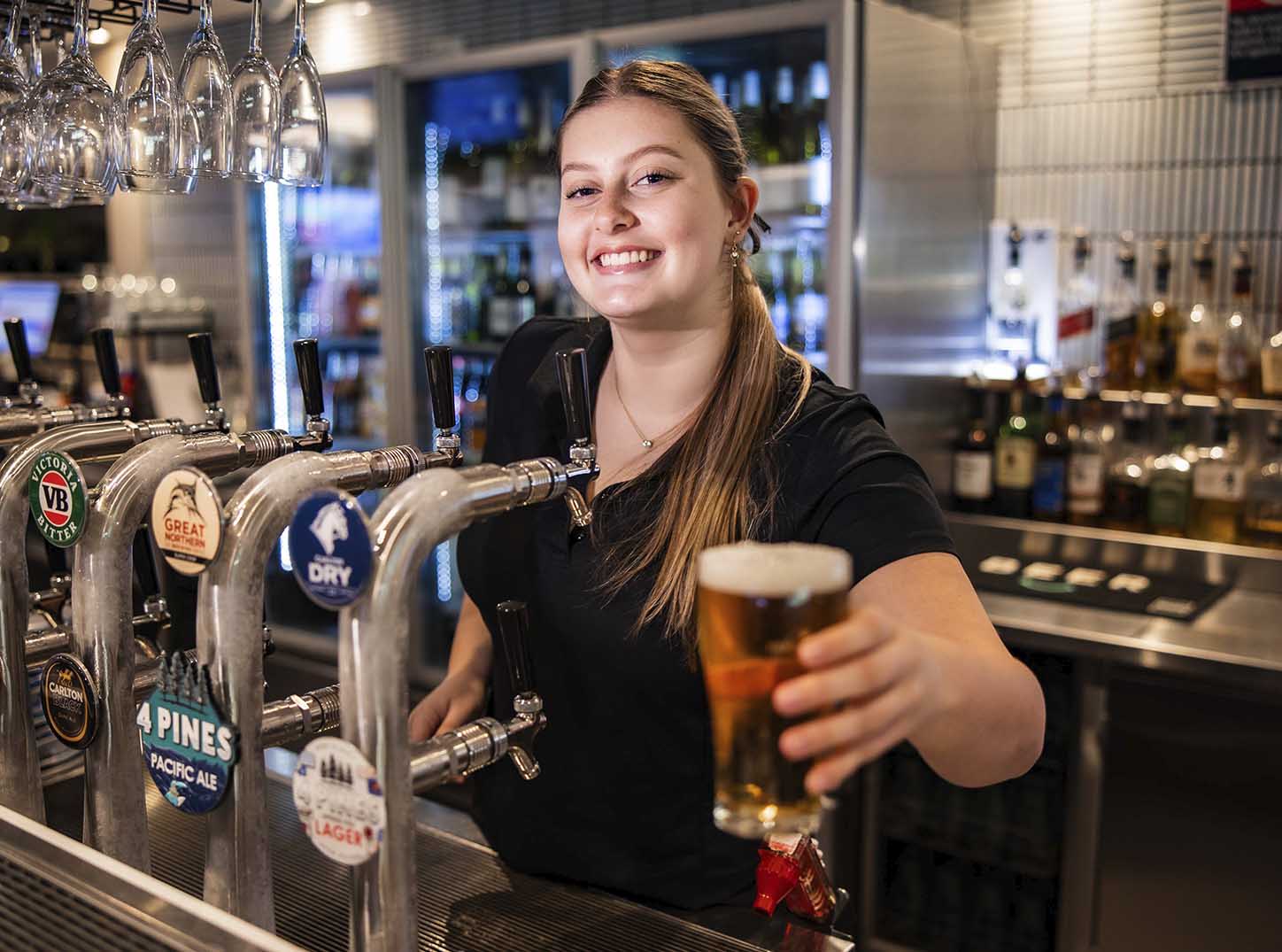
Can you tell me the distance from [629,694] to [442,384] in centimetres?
46

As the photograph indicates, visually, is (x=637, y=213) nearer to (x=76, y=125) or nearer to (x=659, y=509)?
(x=659, y=509)

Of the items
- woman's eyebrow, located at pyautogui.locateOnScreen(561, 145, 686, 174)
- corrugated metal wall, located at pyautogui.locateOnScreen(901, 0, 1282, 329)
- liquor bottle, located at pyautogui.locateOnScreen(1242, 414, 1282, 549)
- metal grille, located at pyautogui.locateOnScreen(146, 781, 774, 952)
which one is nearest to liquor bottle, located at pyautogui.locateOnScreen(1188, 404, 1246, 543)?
liquor bottle, located at pyautogui.locateOnScreen(1242, 414, 1282, 549)

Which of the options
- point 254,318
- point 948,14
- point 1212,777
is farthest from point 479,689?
point 254,318

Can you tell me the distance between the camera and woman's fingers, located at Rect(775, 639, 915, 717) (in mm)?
640

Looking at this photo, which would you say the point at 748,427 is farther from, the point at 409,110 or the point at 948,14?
the point at 409,110

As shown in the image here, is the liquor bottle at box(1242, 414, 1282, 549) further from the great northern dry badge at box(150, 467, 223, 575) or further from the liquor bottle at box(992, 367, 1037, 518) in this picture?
the great northern dry badge at box(150, 467, 223, 575)

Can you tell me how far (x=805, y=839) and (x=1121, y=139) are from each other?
256cm

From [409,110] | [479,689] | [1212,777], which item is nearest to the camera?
[479,689]

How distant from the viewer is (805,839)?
110cm

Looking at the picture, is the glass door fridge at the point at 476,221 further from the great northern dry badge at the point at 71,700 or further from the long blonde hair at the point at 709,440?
the great northern dry badge at the point at 71,700

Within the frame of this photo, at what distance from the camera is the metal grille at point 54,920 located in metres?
0.92

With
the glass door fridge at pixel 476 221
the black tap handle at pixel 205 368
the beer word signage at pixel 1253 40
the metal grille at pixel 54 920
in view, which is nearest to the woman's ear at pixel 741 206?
the black tap handle at pixel 205 368

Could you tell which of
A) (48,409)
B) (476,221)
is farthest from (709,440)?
(476,221)

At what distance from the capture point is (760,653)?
662 millimetres
